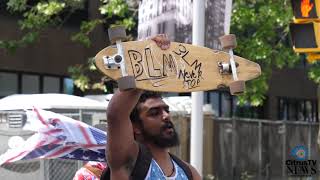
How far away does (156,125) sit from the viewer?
3.34 meters

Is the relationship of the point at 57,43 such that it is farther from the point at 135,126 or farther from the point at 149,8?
the point at 135,126

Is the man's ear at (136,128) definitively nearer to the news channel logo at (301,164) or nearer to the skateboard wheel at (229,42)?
the skateboard wheel at (229,42)

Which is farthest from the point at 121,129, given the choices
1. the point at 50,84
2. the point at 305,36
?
the point at 50,84

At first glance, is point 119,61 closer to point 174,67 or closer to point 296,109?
point 174,67

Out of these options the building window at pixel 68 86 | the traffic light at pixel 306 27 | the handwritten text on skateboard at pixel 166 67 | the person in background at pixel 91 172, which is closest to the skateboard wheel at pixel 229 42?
the handwritten text on skateboard at pixel 166 67

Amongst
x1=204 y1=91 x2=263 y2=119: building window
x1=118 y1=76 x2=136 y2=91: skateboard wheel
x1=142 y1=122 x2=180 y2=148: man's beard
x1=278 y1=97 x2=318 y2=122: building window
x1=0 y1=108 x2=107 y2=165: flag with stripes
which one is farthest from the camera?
x1=278 y1=97 x2=318 y2=122: building window

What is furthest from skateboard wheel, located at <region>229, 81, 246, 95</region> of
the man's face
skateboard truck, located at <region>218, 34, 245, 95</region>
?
the man's face

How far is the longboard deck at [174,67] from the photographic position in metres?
3.02

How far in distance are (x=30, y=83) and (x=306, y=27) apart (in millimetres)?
13222

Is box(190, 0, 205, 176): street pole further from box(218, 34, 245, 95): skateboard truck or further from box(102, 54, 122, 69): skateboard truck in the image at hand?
box(102, 54, 122, 69): skateboard truck

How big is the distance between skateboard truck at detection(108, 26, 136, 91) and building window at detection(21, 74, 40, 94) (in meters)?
16.8

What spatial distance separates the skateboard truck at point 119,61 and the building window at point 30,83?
16.8 meters

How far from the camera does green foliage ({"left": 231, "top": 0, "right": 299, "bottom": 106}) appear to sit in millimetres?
12500

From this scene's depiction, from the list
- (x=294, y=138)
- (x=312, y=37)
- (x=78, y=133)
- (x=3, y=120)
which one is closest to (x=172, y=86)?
(x=78, y=133)
